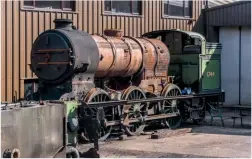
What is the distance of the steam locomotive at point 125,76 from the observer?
11594mm

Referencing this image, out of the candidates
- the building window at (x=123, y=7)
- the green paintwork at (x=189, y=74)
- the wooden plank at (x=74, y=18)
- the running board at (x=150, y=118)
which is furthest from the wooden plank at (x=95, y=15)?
the running board at (x=150, y=118)

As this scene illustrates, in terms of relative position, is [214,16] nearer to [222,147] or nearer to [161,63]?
[161,63]

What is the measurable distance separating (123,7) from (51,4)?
9.67ft

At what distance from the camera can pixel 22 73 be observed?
14266mm

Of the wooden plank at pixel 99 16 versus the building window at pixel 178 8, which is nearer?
the wooden plank at pixel 99 16

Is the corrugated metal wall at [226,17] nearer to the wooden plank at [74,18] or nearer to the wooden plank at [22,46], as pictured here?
the wooden plank at [74,18]

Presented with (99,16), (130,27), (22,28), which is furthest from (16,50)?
(130,27)

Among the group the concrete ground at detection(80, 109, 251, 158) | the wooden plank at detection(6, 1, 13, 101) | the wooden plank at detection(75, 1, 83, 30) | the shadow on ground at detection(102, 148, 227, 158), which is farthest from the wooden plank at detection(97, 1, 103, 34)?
the shadow on ground at detection(102, 148, 227, 158)

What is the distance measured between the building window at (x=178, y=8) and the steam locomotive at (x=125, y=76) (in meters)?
2.81

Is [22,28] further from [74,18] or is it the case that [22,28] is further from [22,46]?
[74,18]

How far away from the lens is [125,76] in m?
13.5

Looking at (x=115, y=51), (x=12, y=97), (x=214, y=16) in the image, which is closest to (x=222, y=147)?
(x=115, y=51)

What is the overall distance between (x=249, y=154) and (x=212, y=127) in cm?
421

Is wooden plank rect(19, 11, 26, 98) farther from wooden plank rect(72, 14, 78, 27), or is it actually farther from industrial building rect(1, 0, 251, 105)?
wooden plank rect(72, 14, 78, 27)
